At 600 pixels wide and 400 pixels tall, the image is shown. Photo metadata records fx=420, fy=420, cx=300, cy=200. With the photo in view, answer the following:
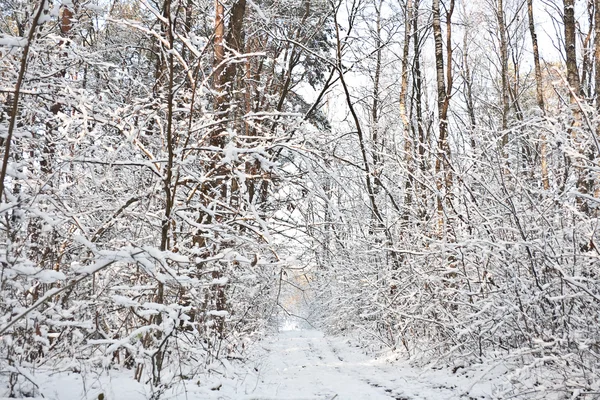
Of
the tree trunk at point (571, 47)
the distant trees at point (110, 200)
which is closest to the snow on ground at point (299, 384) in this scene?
the distant trees at point (110, 200)

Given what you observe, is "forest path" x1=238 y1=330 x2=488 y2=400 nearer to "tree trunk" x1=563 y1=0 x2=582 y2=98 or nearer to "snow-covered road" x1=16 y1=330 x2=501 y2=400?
"snow-covered road" x1=16 y1=330 x2=501 y2=400

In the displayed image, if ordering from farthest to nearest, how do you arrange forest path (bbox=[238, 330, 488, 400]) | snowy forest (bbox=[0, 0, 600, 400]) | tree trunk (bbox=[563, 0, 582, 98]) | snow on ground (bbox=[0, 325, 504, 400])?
tree trunk (bbox=[563, 0, 582, 98]) → forest path (bbox=[238, 330, 488, 400]) → snow on ground (bbox=[0, 325, 504, 400]) → snowy forest (bbox=[0, 0, 600, 400])

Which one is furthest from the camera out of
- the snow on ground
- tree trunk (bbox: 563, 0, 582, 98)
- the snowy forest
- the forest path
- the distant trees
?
tree trunk (bbox: 563, 0, 582, 98)

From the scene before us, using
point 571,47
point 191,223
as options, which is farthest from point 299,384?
point 571,47

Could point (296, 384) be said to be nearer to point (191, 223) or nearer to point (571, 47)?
point (191, 223)

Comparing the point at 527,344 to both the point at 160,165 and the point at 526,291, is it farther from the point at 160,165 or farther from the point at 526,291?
the point at 160,165

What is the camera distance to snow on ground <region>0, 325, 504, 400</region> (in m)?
3.29

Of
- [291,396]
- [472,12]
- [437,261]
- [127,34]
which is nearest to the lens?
[291,396]

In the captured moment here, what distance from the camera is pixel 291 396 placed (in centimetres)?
430

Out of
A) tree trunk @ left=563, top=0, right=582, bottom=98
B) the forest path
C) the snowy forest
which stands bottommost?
the forest path

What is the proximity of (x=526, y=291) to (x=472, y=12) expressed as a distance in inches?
533

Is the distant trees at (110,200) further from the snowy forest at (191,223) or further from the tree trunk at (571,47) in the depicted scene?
the tree trunk at (571,47)

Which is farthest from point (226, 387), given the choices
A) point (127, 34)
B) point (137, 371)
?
point (127, 34)

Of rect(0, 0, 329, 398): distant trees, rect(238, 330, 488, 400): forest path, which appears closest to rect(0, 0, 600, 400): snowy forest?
rect(0, 0, 329, 398): distant trees
